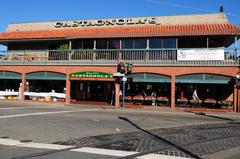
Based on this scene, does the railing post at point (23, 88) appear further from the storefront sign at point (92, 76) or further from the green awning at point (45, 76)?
the storefront sign at point (92, 76)

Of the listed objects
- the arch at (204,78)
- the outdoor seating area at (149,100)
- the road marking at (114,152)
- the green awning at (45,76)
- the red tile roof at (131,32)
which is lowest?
the road marking at (114,152)

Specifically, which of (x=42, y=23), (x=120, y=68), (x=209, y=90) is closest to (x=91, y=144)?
(x=120, y=68)

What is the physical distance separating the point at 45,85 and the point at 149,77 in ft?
36.7

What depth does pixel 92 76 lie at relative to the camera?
2989 cm

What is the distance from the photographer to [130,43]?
30.5 m

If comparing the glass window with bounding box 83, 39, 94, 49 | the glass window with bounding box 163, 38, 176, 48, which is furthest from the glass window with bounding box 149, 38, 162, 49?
the glass window with bounding box 83, 39, 94, 49

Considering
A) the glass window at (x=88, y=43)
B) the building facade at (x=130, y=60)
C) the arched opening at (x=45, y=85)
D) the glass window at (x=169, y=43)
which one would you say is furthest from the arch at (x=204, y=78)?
the arched opening at (x=45, y=85)

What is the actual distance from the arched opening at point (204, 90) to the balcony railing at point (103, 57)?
102 cm

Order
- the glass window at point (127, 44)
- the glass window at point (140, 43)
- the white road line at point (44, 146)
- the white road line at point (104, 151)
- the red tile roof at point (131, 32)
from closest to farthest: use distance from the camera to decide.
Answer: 1. the white road line at point (104, 151)
2. the white road line at point (44, 146)
3. the red tile roof at point (131, 32)
4. the glass window at point (140, 43)
5. the glass window at point (127, 44)

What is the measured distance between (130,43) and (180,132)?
16.8 metres

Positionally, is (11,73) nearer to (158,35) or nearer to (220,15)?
(158,35)

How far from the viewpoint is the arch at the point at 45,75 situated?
31.5 meters

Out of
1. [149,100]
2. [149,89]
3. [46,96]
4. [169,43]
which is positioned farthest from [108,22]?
[149,100]

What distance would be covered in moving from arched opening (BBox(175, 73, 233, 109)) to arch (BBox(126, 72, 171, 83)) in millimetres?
948
